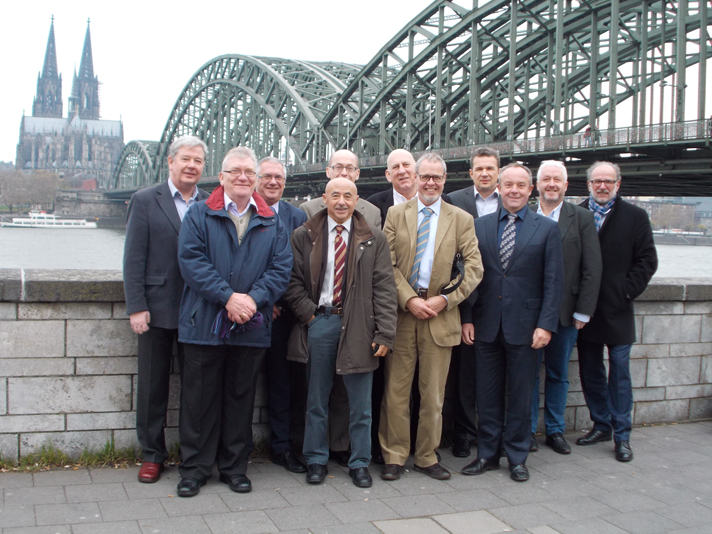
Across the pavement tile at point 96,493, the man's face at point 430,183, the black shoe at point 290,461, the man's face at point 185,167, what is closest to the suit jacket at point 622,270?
the man's face at point 430,183

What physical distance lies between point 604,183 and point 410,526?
2.93 m

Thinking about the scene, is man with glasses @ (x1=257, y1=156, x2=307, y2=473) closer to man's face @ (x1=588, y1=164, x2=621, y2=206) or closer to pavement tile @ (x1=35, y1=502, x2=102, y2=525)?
pavement tile @ (x1=35, y1=502, x2=102, y2=525)

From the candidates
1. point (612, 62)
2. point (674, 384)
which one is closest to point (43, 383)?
point (674, 384)

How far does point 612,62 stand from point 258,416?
2766cm

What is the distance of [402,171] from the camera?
17.0 ft

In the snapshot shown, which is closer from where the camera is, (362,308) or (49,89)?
(362,308)

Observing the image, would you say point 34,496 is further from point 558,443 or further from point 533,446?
point 558,443

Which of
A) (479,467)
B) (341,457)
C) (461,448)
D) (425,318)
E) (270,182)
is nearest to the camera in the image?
(425,318)

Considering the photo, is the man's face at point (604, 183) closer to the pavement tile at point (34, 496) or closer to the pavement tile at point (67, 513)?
the pavement tile at point (67, 513)

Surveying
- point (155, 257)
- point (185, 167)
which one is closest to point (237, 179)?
point (185, 167)

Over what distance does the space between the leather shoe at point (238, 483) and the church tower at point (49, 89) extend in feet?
505

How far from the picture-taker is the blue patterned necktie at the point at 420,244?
456 centimetres

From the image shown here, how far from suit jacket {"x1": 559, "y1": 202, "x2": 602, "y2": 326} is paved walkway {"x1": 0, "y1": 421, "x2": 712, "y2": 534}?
3.56 feet

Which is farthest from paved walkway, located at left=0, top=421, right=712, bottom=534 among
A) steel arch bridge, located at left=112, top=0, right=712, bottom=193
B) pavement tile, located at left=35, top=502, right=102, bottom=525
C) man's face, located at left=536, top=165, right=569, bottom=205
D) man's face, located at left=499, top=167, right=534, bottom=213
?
steel arch bridge, located at left=112, top=0, right=712, bottom=193
